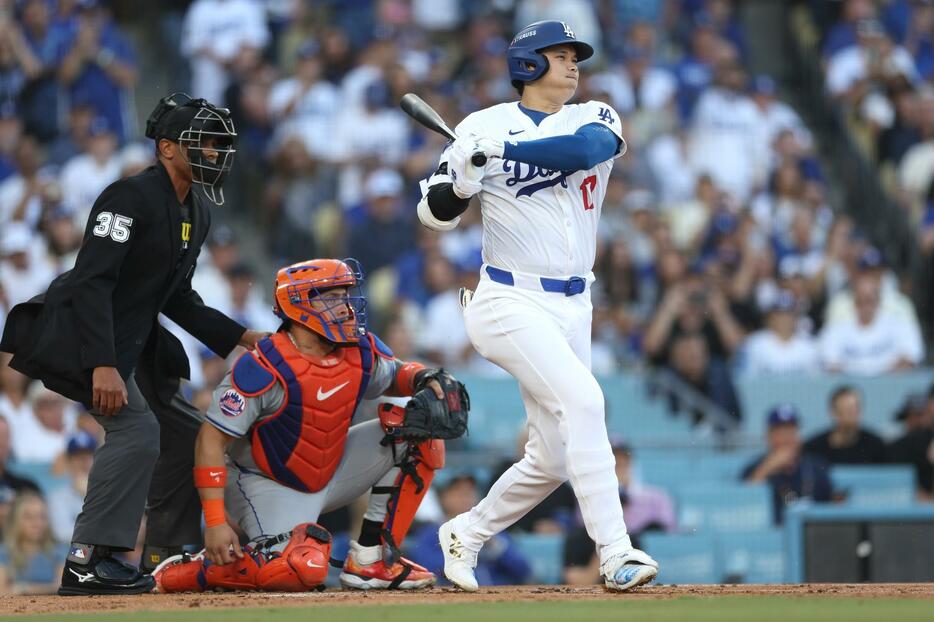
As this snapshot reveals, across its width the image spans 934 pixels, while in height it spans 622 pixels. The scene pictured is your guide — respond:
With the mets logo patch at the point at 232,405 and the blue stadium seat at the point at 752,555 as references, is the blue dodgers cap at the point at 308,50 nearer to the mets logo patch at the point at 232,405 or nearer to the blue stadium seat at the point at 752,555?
the blue stadium seat at the point at 752,555

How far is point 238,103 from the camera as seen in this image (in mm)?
13578

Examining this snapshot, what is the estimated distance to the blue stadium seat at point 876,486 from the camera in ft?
33.7

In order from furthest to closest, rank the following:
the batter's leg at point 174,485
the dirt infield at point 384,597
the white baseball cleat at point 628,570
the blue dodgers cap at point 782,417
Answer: the blue dodgers cap at point 782,417 → the batter's leg at point 174,485 → the white baseball cleat at point 628,570 → the dirt infield at point 384,597

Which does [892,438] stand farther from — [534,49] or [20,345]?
[20,345]

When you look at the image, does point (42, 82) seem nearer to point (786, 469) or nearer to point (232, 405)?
point (786, 469)

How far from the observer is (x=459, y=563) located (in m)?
6.56

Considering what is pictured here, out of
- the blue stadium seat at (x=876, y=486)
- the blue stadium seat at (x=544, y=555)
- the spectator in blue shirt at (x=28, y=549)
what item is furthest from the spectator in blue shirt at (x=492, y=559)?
the blue stadium seat at (x=876, y=486)

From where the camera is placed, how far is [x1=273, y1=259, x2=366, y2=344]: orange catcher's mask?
653cm

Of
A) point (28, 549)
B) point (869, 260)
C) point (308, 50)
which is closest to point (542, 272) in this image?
point (28, 549)

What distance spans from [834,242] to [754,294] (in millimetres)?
1003

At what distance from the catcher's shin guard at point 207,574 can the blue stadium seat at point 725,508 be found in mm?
4075

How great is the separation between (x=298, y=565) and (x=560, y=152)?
6.32 feet

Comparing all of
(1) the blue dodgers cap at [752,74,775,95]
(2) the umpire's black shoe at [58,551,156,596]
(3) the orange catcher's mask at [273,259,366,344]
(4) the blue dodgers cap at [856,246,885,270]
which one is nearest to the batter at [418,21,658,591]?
(3) the orange catcher's mask at [273,259,366,344]

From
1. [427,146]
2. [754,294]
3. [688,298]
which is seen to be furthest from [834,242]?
[427,146]
